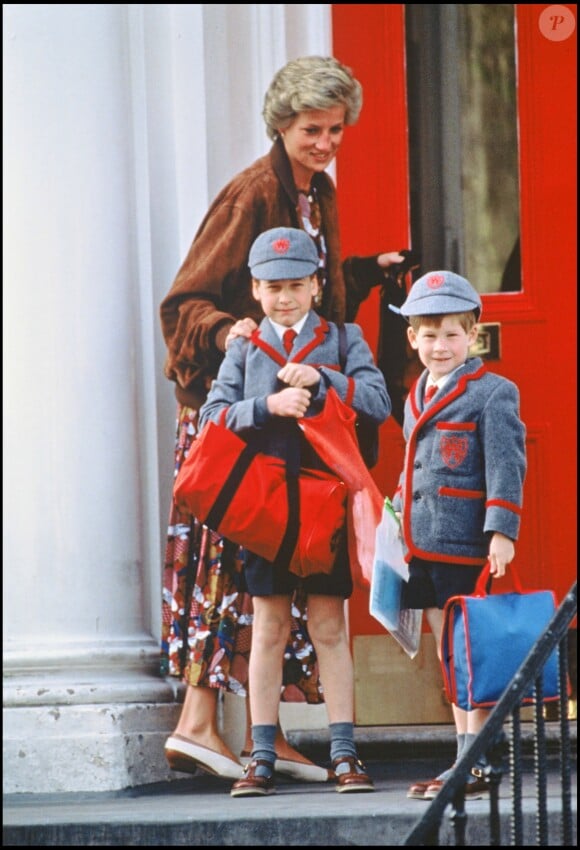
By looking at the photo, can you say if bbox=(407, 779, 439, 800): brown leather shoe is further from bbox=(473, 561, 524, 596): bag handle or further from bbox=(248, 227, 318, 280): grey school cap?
bbox=(248, 227, 318, 280): grey school cap

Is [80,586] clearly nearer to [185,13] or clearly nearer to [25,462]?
[25,462]

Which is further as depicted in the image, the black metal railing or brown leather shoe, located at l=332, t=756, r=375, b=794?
brown leather shoe, located at l=332, t=756, r=375, b=794

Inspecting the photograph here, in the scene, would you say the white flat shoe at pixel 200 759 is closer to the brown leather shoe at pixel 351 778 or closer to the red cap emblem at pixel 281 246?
the brown leather shoe at pixel 351 778

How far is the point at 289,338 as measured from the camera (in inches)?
224

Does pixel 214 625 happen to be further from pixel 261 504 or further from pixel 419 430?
pixel 419 430

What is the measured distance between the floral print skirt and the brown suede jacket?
21 centimetres

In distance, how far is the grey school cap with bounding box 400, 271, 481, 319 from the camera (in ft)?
17.4

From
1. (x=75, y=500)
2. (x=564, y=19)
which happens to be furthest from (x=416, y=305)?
(x=564, y=19)

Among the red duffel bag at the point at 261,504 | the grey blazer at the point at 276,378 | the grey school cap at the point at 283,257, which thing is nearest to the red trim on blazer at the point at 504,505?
the red duffel bag at the point at 261,504

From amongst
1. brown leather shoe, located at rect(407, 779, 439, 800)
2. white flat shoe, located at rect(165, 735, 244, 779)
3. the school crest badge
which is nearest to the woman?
white flat shoe, located at rect(165, 735, 244, 779)

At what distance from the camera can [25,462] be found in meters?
6.14

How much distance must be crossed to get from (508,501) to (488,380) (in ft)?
1.26

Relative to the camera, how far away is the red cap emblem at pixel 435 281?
5.36 meters

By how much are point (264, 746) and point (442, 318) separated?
1352mm
